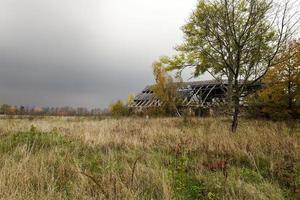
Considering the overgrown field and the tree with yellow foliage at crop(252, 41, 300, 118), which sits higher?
the tree with yellow foliage at crop(252, 41, 300, 118)

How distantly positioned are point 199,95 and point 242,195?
121ft

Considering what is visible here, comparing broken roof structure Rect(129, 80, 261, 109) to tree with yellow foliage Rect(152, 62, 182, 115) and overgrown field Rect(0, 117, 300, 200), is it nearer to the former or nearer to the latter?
tree with yellow foliage Rect(152, 62, 182, 115)

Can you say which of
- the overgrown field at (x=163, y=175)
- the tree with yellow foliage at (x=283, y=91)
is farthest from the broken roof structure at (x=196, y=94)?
the overgrown field at (x=163, y=175)

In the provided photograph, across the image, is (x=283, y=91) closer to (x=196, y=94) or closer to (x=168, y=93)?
(x=168, y=93)

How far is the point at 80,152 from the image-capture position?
Answer: 6121mm

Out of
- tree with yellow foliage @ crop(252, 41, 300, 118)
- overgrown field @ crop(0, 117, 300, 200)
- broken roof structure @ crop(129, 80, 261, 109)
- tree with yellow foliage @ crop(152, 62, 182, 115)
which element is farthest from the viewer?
broken roof structure @ crop(129, 80, 261, 109)

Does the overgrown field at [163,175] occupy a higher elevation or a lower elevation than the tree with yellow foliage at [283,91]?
lower

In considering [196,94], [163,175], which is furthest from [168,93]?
[163,175]

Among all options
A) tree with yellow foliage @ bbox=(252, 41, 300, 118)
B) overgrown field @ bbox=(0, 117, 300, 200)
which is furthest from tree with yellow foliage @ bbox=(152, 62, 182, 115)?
overgrown field @ bbox=(0, 117, 300, 200)

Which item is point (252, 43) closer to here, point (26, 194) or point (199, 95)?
point (26, 194)

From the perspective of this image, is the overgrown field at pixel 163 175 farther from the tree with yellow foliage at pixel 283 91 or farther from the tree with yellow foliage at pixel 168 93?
the tree with yellow foliage at pixel 168 93

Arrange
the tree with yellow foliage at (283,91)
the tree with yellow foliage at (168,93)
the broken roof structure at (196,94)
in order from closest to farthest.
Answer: the tree with yellow foliage at (283,91), the tree with yellow foliage at (168,93), the broken roof structure at (196,94)

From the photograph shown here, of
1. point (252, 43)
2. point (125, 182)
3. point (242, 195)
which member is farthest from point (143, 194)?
point (252, 43)

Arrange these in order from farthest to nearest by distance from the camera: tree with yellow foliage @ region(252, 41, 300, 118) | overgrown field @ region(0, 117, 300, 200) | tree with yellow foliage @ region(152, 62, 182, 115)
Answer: tree with yellow foliage @ region(152, 62, 182, 115)
tree with yellow foliage @ region(252, 41, 300, 118)
overgrown field @ region(0, 117, 300, 200)
